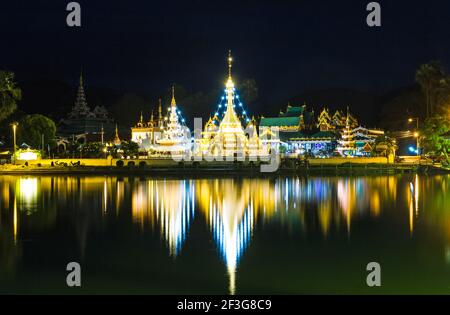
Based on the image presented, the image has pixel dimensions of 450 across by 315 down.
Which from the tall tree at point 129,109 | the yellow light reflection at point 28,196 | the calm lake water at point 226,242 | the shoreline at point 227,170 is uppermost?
the tall tree at point 129,109

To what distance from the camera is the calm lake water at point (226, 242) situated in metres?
8.35

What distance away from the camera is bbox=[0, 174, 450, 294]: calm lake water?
8352 millimetres

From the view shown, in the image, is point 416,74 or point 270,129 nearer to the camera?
point 416,74

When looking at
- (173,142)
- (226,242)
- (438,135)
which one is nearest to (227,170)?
(438,135)

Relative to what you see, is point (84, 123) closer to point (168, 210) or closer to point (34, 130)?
point (34, 130)

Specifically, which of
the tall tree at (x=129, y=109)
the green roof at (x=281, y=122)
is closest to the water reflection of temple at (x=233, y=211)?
the green roof at (x=281, y=122)

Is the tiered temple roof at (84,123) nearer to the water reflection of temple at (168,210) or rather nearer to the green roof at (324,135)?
the green roof at (324,135)

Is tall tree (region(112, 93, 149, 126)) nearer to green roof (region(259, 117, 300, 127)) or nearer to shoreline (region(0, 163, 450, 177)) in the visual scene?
green roof (region(259, 117, 300, 127))

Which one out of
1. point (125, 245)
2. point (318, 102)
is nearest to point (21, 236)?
point (125, 245)

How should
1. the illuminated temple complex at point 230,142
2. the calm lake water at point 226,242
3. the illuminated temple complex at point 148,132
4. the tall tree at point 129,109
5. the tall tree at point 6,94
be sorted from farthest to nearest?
the tall tree at point 129,109 < the illuminated temple complex at point 148,132 < the tall tree at point 6,94 < the illuminated temple complex at point 230,142 < the calm lake water at point 226,242

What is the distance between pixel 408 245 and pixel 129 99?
6609 centimetres

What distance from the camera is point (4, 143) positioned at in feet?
152

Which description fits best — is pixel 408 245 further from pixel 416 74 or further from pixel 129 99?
pixel 129 99

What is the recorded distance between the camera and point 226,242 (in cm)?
1123
